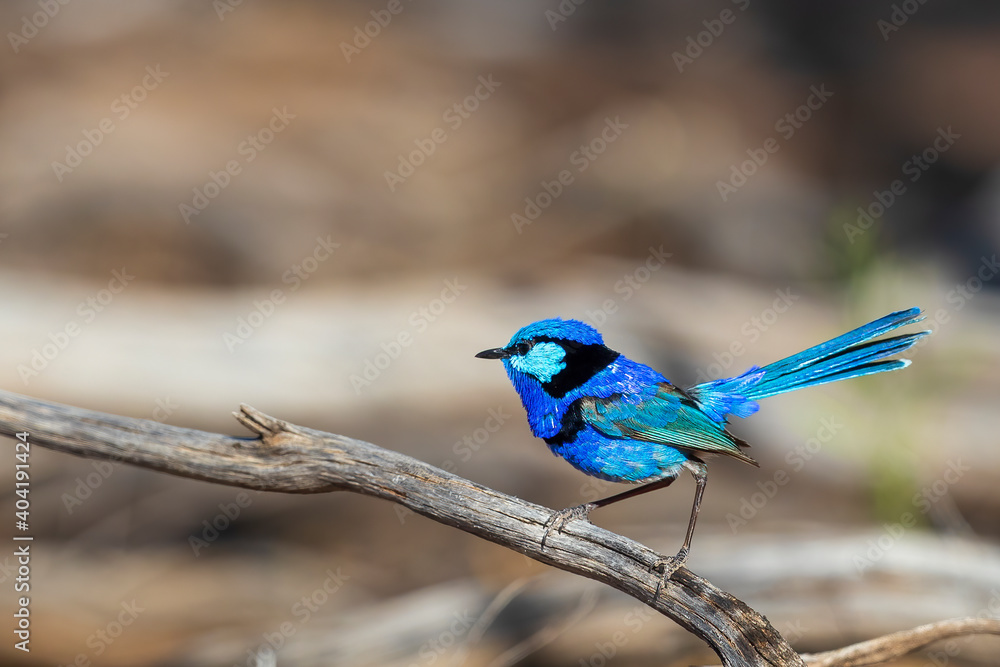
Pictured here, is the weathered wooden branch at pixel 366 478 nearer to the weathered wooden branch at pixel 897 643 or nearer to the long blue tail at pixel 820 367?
the weathered wooden branch at pixel 897 643

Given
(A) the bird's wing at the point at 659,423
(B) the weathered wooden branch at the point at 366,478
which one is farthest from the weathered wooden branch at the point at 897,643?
(A) the bird's wing at the point at 659,423

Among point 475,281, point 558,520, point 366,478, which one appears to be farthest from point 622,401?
point 475,281

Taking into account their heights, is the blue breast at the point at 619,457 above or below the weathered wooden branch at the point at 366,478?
above

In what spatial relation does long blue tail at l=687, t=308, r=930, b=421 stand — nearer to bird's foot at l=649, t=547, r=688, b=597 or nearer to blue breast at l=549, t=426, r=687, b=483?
blue breast at l=549, t=426, r=687, b=483

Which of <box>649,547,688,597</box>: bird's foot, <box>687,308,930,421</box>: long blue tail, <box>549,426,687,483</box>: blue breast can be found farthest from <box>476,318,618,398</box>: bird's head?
<box>649,547,688,597</box>: bird's foot

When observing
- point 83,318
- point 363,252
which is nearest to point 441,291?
point 363,252

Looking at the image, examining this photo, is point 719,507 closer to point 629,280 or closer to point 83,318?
point 629,280
